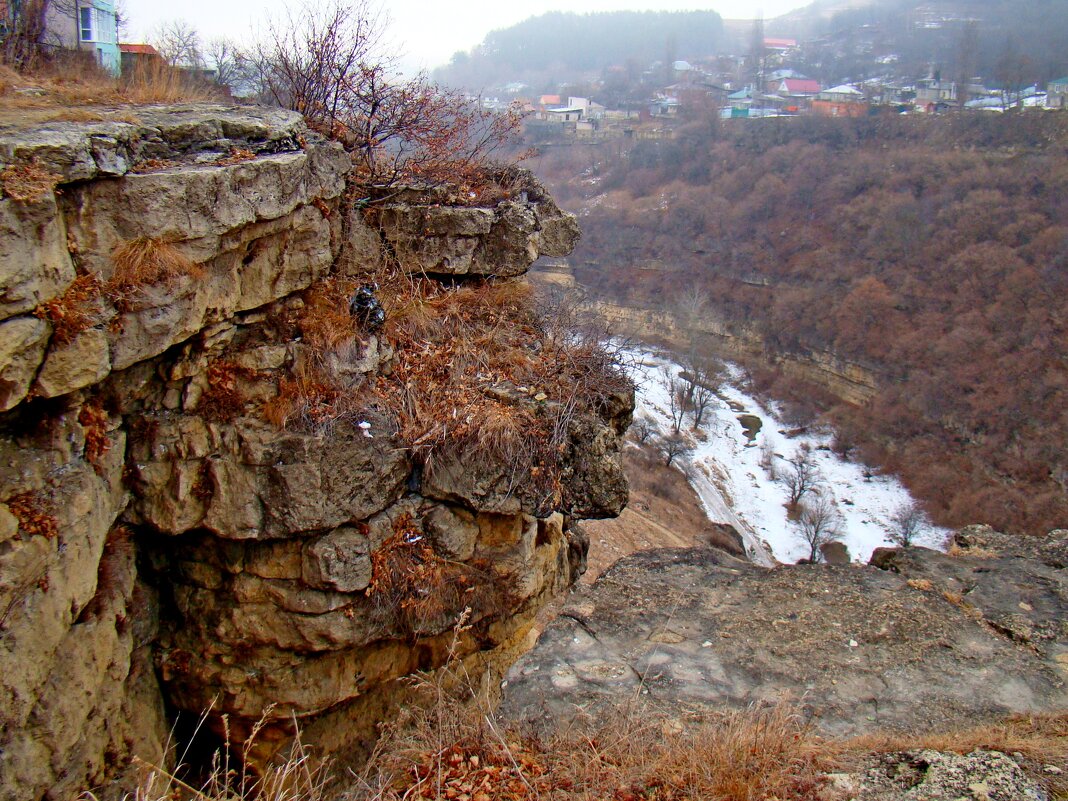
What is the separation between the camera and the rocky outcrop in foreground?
4.72m

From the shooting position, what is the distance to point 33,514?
3.87 m

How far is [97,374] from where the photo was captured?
13.3ft

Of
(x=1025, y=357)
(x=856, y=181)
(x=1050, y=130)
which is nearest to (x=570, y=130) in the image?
(x=856, y=181)

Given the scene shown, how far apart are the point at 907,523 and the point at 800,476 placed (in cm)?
310

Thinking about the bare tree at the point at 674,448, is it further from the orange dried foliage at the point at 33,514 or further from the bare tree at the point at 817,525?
the orange dried foliage at the point at 33,514

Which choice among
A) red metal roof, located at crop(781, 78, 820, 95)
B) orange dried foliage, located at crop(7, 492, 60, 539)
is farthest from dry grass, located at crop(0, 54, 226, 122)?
red metal roof, located at crop(781, 78, 820, 95)

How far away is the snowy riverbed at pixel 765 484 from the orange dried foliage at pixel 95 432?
14.5 metres

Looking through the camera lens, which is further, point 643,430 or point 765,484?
point 643,430

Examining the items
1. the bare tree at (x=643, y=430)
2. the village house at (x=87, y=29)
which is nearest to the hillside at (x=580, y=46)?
the bare tree at (x=643, y=430)

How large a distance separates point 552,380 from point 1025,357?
25.0m

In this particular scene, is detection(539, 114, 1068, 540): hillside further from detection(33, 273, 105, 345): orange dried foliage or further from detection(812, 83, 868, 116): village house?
detection(33, 273, 105, 345): orange dried foliage

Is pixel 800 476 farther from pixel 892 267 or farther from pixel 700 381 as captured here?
pixel 892 267

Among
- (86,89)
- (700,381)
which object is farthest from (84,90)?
(700,381)

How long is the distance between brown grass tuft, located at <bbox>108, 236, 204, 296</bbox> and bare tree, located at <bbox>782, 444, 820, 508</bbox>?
62.6 feet
